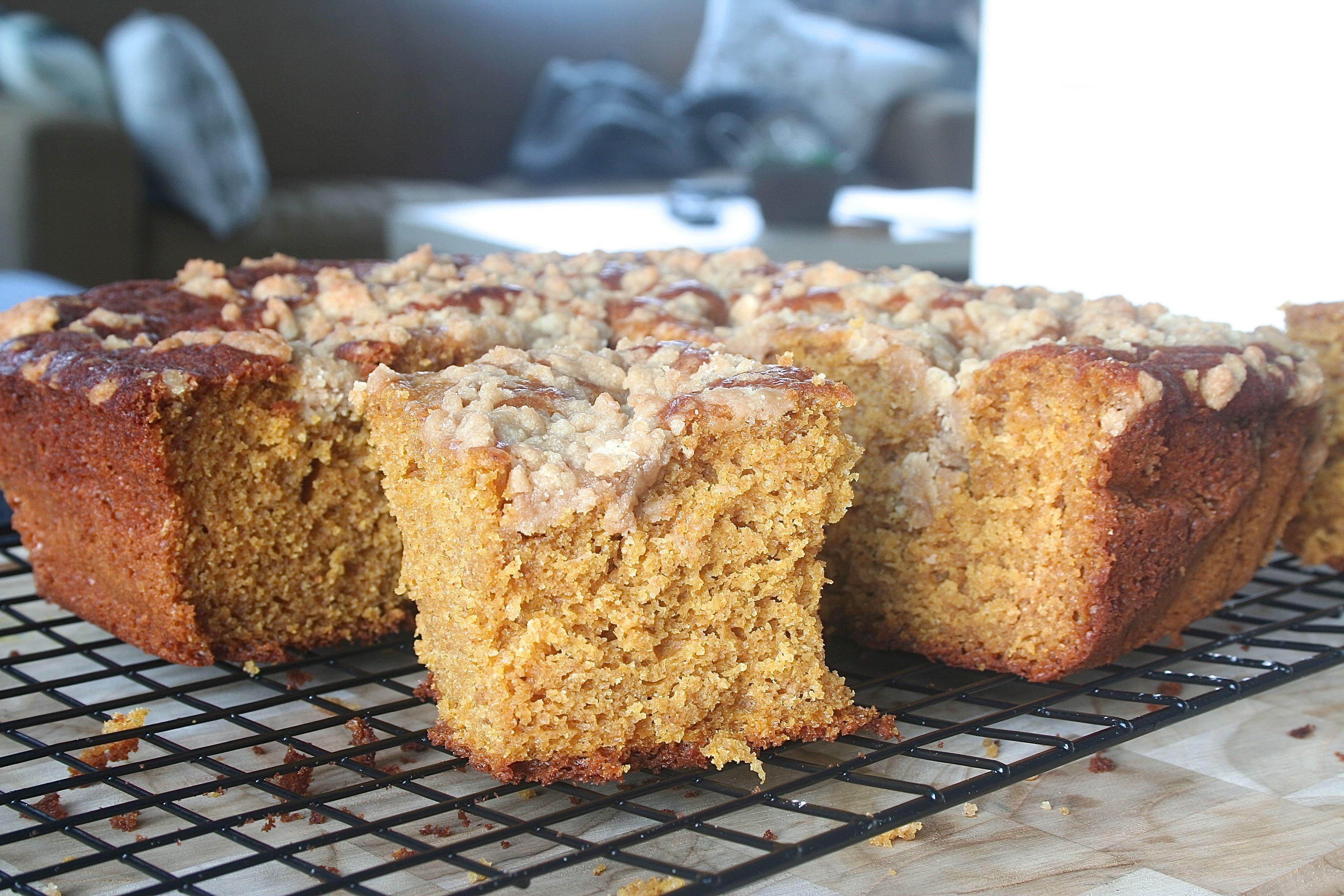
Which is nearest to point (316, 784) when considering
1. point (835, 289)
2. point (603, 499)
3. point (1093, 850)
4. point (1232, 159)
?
point (603, 499)

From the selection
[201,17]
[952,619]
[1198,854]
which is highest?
[201,17]

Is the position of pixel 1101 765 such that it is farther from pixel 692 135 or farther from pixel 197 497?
pixel 692 135

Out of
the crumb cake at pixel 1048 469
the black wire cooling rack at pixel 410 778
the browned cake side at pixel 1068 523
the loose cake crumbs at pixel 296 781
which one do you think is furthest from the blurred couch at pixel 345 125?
the browned cake side at pixel 1068 523

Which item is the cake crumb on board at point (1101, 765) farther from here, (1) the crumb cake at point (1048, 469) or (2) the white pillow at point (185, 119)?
(2) the white pillow at point (185, 119)

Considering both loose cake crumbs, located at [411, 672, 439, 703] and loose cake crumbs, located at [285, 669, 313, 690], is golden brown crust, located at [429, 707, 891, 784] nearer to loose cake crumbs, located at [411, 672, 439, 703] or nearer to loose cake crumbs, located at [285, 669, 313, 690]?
loose cake crumbs, located at [411, 672, 439, 703]

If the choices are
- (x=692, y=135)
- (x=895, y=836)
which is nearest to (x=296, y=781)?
(x=895, y=836)

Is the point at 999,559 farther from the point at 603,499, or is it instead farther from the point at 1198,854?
the point at 603,499

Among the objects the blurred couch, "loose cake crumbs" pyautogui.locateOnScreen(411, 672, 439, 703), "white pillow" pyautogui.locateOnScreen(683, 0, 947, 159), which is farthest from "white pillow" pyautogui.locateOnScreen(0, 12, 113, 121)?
"loose cake crumbs" pyautogui.locateOnScreen(411, 672, 439, 703)
